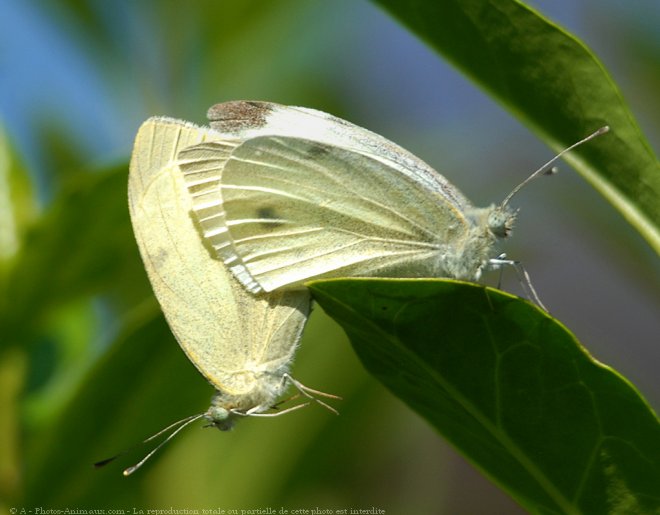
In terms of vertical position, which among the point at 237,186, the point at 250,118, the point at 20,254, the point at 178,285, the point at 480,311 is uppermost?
the point at 480,311

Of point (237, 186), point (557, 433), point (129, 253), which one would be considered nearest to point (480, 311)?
point (557, 433)

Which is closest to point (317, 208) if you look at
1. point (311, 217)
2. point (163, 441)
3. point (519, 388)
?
point (311, 217)

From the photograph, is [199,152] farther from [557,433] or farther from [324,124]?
[557,433]

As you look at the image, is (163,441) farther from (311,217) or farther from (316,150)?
(316,150)

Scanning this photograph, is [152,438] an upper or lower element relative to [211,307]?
lower

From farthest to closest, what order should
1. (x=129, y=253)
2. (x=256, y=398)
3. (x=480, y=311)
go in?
(x=129, y=253) < (x=256, y=398) < (x=480, y=311)

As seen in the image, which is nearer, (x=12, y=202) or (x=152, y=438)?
(x=152, y=438)

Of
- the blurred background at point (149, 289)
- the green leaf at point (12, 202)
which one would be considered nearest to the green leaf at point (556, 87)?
the blurred background at point (149, 289)
